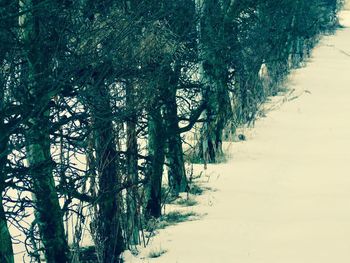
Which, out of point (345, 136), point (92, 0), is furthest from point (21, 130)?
point (345, 136)

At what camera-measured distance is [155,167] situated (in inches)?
310

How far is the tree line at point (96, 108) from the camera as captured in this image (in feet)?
14.5

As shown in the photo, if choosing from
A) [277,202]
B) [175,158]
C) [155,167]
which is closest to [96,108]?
[155,167]

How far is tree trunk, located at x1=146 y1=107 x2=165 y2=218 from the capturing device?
7793 mm

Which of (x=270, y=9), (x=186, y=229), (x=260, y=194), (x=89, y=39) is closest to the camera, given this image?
(x=89, y=39)

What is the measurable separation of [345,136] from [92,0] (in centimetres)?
950

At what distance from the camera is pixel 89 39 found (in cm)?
508

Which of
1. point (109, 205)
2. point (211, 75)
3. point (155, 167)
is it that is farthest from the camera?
point (211, 75)

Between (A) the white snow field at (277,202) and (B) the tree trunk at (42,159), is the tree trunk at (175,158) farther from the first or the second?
(B) the tree trunk at (42,159)

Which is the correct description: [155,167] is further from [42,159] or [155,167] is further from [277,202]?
[42,159]

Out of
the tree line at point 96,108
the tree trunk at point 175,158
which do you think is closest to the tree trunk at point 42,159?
the tree line at point 96,108

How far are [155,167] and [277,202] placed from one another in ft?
6.33

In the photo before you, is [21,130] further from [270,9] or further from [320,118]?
[320,118]

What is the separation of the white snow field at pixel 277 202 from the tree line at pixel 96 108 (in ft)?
2.06
